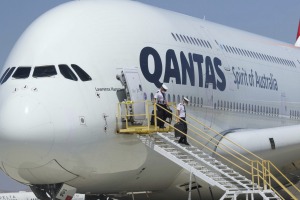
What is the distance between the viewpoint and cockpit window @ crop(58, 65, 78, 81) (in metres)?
16.3

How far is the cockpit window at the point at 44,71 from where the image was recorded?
16112mm

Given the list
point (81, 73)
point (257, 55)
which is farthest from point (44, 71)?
point (257, 55)

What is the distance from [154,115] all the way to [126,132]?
2.62 feet

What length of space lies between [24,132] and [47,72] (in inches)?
73.1

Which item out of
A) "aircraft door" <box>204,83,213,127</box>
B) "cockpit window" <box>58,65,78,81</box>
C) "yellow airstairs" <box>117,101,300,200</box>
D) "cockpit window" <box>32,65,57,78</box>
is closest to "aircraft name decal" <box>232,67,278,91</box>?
"aircraft door" <box>204,83,213,127</box>

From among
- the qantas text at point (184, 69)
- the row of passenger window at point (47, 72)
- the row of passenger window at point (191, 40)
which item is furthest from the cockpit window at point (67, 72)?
the row of passenger window at point (191, 40)

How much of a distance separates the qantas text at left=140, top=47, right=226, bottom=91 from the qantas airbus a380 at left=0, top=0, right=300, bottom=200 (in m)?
0.03

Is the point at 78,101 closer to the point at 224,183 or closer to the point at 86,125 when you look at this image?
the point at 86,125

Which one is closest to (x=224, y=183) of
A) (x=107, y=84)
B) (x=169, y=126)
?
(x=169, y=126)

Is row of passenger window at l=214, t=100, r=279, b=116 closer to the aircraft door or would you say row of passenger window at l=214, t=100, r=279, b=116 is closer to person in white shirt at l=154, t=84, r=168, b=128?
the aircraft door

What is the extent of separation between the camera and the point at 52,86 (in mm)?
15812

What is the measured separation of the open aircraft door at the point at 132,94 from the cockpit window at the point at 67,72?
1.11 meters

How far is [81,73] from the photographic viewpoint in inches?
647

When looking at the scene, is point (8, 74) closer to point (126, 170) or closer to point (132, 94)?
point (132, 94)
